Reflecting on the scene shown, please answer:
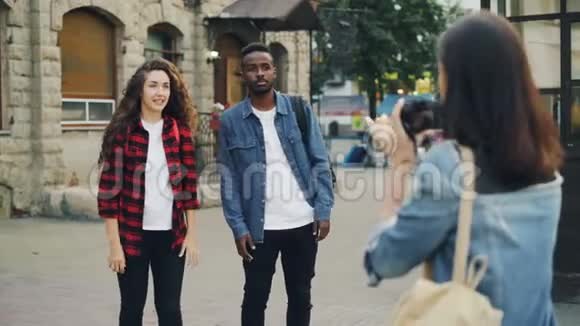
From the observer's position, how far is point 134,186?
4.71m

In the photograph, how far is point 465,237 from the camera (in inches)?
85.6

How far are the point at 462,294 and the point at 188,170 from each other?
2860mm

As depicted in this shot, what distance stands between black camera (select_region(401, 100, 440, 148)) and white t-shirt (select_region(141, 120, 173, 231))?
248 cm

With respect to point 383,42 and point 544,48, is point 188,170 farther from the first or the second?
point 383,42

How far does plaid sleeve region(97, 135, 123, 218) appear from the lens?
4.73m

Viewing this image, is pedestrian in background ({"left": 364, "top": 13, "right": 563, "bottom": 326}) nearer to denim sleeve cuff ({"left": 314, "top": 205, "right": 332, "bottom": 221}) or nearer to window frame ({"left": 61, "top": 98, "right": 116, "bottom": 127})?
denim sleeve cuff ({"left": 314, "top": 205, "right": 332, "bottom": 221})

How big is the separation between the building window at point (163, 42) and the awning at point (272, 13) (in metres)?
1.00

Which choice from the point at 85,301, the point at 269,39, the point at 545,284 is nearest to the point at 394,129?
the point at 545,284

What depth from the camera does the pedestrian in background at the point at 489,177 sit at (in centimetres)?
221

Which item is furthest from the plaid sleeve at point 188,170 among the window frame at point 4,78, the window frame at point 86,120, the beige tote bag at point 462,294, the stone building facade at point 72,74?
the window frame at point 86,120

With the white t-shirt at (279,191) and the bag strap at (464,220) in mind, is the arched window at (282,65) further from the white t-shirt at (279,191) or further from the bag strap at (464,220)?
the bag strap at (464,220)

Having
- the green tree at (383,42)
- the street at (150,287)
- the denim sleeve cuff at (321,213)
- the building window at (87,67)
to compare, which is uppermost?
the green tree at (383,42)

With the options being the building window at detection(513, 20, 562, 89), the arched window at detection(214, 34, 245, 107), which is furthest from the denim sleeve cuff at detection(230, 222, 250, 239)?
the arched window at detection(214, 34, 245, 107)

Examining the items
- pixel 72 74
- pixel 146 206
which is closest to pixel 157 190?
pixel 146 206
